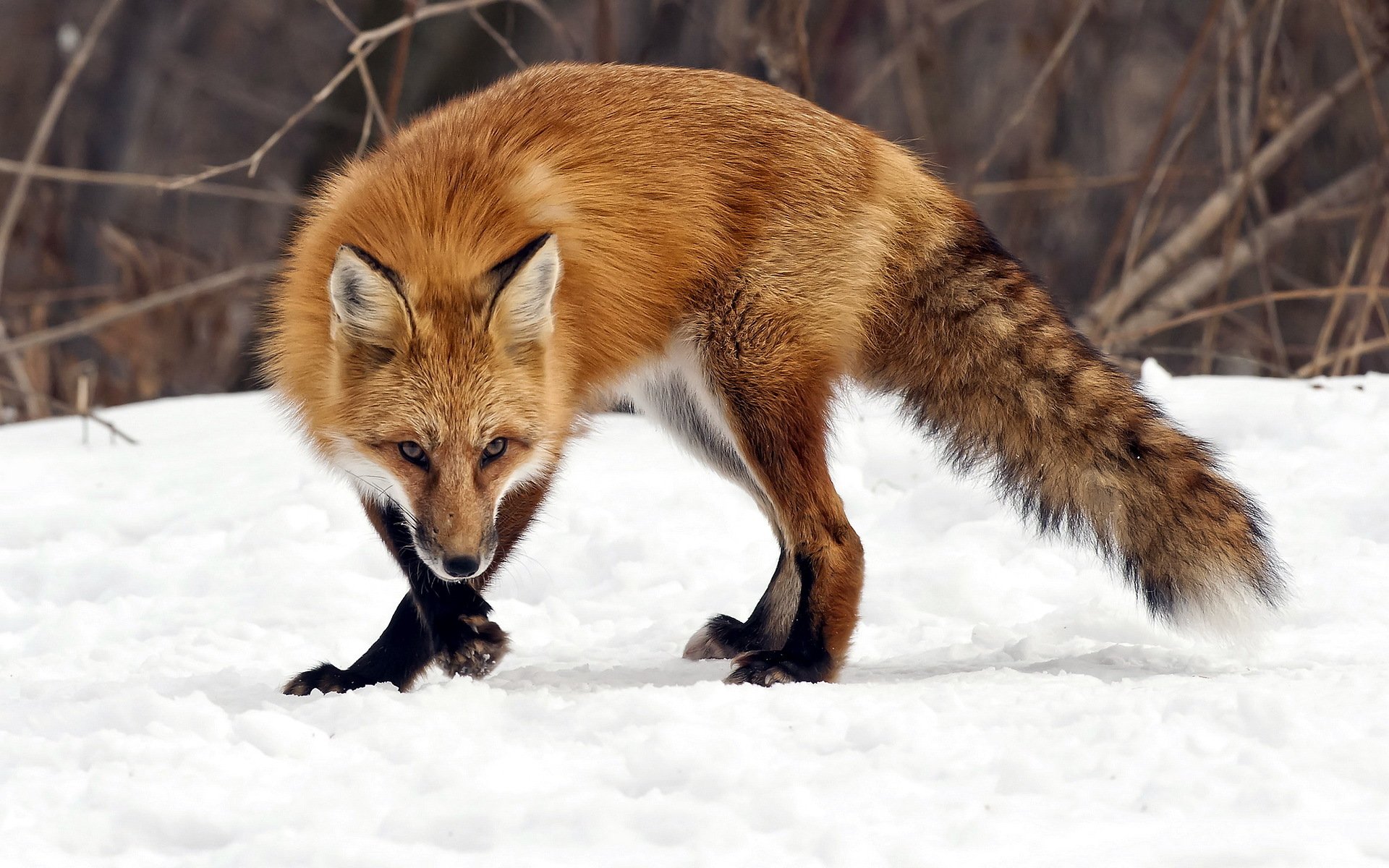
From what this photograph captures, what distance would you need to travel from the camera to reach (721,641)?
467 centimetres

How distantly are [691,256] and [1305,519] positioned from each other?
2.59 metres

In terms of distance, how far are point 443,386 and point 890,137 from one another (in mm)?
4464

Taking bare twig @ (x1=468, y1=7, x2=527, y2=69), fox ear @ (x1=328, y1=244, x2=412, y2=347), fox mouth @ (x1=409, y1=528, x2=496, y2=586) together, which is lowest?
fox mouth @ (x1=409, y1=528, x2=496, y2=586)

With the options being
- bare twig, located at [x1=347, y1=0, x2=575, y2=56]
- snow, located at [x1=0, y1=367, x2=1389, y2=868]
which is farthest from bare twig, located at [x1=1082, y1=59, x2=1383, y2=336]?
bare twig, located at [x1=347, y1=0, x2=575, y2=56]

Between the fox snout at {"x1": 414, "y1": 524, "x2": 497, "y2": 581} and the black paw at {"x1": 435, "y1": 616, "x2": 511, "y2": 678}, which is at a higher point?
the fox snout at {"x1": 414, "y1": 524, "x2": 497, "y2": 581}

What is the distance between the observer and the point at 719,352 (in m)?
4.22

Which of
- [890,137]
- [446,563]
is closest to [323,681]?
[446,563]

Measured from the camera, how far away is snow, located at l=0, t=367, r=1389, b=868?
2.67m

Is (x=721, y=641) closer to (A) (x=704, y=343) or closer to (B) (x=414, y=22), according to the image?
(A) (x=704, y=343)

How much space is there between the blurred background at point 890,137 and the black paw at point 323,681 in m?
2.35

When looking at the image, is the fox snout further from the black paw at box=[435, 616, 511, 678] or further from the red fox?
the black paw at box=[435, 616, 511, 678]

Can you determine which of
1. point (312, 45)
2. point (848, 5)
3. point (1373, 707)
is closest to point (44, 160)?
point (312, 45)

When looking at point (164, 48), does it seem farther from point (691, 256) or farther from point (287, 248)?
point (691, 256)

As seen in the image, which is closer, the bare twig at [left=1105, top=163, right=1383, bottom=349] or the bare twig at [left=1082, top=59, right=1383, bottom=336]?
the bare twig at [left=1082, top=59, right=1383, bottom=336]
